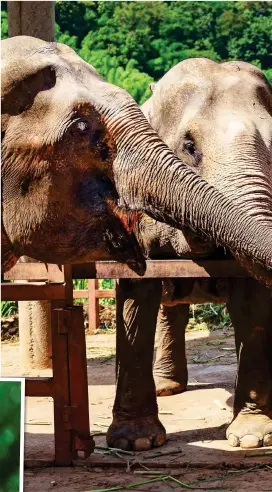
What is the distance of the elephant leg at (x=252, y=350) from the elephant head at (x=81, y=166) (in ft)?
7.04

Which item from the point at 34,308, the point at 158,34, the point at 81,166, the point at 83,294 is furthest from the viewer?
the point at 158,34

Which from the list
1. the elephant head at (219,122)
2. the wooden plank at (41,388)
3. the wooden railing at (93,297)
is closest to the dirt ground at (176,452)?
the wooden plank at (41,388)

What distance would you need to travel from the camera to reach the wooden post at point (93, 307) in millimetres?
9445

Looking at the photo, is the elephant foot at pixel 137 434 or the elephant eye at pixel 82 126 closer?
the elephant eye at pixel 82 126

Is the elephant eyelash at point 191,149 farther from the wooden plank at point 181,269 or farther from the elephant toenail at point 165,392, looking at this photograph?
the elephant toenail at point 165,392

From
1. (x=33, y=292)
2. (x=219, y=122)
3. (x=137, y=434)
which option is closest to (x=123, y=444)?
(x=137, y=434)

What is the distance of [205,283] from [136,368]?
2.10ft

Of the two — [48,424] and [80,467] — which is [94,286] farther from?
[80,467]

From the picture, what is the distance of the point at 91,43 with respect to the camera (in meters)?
27.1

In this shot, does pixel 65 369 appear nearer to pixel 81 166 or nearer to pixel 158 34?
pixel 81 166

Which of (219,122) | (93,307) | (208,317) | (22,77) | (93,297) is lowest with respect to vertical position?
(208,317)

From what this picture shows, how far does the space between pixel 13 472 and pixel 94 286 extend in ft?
20.8

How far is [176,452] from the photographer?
193 inches

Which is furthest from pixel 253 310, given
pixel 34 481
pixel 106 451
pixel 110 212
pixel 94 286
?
pixel 94 286
